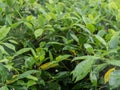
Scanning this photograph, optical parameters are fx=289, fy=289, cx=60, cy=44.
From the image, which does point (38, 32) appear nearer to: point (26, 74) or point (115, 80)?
point (26, 74)

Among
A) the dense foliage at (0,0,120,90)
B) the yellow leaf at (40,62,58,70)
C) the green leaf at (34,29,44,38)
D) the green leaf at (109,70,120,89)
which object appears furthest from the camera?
the green leaf at (34,29,44,38)

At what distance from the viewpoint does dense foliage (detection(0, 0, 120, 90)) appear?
142cm

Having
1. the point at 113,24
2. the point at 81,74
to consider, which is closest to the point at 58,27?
the point at 113,24

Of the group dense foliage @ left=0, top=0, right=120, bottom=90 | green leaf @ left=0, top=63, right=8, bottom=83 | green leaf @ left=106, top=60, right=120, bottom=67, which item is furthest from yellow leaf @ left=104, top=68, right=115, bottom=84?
green leaf @ left=0, top=63, right=8, bottom=83

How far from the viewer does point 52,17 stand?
78.8 inches

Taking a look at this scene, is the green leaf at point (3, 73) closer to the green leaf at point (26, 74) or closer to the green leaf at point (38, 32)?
the green leaf at point (26, 74)

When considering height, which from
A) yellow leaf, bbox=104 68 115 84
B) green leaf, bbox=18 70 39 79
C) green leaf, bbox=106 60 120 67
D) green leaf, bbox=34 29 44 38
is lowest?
yellow leaf, bbox=104 68 115 84

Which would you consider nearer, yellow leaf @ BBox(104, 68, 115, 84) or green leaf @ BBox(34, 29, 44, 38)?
yellow leaf @ BBox(104, 68, 115, 84)

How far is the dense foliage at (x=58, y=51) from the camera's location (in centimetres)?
142

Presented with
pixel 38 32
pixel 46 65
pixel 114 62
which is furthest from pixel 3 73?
pixel 114 62

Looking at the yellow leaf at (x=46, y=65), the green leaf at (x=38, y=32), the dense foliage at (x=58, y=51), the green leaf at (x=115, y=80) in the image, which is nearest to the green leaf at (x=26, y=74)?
the dense foliage at (x=58, y=51)

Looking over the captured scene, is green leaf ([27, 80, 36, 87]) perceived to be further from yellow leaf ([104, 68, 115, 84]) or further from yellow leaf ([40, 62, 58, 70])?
yellow leaf ([104, 68, 115, 84])

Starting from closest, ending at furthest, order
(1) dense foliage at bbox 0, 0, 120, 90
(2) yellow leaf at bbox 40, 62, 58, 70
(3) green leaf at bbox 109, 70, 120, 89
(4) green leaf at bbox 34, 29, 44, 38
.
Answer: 1. (3) green leaf at bbox 109, 70, 120, 89
2. (1) dense foliage at bbox 0, 0, 120, 90
3. (2) yellow leaf at bbox 40, 62, 58, 70
4. (4) green leaf at bbox 34, 29, 44, 38

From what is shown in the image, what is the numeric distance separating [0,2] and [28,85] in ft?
2.94
